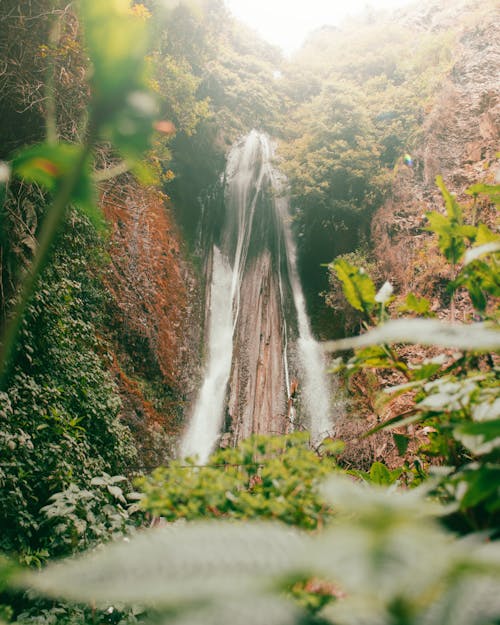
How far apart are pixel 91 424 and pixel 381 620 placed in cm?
360

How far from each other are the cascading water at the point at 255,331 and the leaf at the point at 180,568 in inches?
167

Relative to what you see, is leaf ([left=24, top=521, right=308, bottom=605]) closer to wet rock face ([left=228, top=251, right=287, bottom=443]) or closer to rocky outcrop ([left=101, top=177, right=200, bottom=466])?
rocky outcrop ([left=101, top=177, right=200, bottom=466])

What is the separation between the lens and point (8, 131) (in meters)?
3.76

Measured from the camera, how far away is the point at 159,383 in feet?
17.3

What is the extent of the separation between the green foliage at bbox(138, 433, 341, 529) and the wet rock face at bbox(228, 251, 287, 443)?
3.93 metres

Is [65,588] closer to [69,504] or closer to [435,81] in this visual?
[69,504]

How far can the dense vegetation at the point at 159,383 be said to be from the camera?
0.45 metres

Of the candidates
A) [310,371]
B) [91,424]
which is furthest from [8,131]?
[310,371]

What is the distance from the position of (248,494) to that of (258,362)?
534 cm

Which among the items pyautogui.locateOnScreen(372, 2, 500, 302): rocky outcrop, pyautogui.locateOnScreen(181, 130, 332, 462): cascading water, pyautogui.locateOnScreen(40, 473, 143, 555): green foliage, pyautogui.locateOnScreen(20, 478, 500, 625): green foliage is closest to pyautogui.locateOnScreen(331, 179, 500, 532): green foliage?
pyautogui.locateOnScreen(20, 478, 500, 625): green foliage

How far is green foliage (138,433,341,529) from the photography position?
3.30 ft

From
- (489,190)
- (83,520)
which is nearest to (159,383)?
(83,520)

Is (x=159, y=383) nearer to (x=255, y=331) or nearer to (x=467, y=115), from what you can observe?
(x=255, y=331)

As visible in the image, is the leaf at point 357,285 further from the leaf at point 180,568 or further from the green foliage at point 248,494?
the leaf at point 180,568
